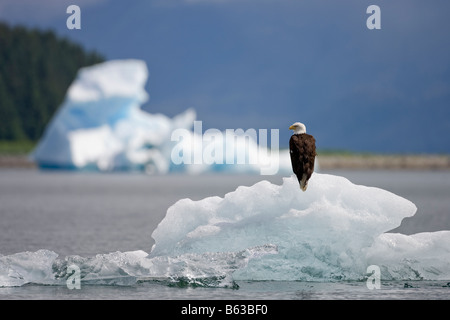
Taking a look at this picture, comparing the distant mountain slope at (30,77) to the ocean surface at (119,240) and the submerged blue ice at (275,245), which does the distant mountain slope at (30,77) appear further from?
the submerged blue ice at (275,245)

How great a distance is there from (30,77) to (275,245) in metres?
93.1

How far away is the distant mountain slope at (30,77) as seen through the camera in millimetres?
98250

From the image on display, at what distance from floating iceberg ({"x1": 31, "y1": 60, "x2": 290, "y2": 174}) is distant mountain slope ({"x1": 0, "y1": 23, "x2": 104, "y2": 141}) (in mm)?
50241

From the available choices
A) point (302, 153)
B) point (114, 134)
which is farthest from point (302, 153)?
A: point (114, 134)

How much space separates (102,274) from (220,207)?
1672mm

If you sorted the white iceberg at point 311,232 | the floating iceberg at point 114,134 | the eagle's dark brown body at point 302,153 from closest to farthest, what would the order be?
the eagle's dark brown body at point 302,153 → the white iceberg at point 311,232 → the floating iceberg at point 114,134

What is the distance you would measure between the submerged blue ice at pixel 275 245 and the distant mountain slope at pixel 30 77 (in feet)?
289

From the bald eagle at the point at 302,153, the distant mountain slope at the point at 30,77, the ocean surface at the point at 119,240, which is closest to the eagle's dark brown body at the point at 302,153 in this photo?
the bald eagle at the point at 302,153

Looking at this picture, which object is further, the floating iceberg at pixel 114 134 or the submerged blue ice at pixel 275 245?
the floating iceberg at pixel 114 134

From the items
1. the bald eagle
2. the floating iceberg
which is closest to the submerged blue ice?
the bald eagle

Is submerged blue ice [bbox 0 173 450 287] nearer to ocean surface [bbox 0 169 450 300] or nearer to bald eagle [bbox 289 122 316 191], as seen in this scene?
ocean surface [bbox 0 169 450 300]

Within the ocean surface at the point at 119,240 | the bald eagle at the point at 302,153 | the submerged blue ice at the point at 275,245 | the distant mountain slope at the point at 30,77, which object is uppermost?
the distant mountain slope at the point at 30,77

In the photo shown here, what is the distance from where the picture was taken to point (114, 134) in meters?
47.4

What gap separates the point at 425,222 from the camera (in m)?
22.0
